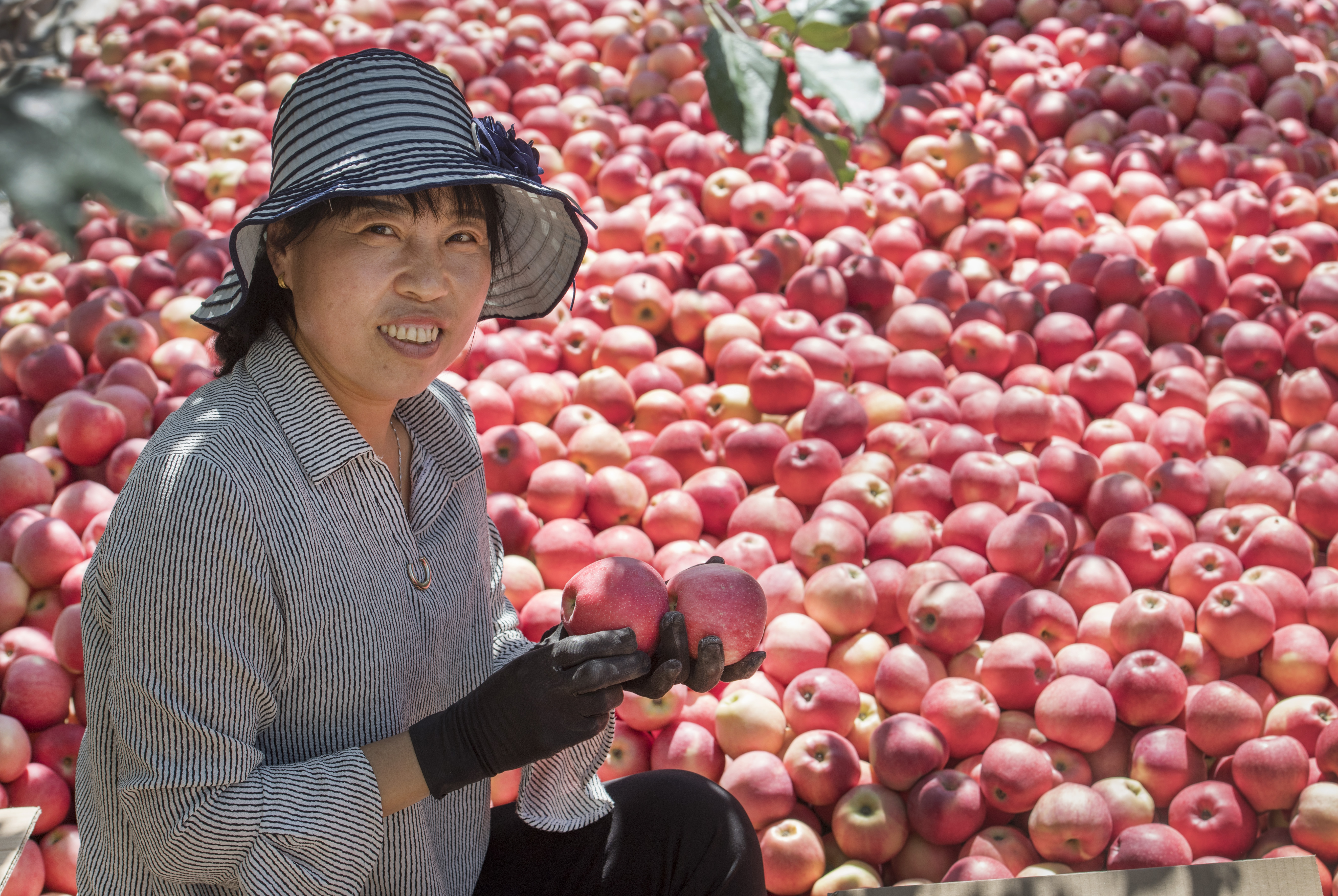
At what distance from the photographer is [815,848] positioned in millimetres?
2229

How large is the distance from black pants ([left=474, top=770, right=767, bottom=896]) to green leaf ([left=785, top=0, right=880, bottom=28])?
4.29 feet

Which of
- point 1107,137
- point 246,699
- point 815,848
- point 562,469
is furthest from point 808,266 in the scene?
point 246,699

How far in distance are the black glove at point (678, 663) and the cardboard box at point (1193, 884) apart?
0.52 m

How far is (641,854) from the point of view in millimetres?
1771

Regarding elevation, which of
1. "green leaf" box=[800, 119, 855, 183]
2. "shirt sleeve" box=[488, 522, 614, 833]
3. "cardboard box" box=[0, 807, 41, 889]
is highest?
"green leaf" box=[800, 119, 855, 183]

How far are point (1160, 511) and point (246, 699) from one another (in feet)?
7.65

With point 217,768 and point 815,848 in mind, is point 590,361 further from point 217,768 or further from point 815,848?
point 217,768

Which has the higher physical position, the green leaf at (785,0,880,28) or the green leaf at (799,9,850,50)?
the green leaf at (785,0,880,28)

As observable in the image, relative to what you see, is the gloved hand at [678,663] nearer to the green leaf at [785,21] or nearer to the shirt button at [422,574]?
the shirt button at [422,574]

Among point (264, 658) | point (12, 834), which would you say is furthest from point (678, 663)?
point (12, 834)

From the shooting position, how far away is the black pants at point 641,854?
174cm

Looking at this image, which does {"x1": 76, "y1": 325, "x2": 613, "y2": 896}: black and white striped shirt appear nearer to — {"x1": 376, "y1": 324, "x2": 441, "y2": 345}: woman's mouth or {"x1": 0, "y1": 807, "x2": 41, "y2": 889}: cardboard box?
{"x1": 376, "y1": 324, "x2": 441, "y2": 345}: woman's mouth

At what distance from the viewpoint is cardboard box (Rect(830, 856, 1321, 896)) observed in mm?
1768

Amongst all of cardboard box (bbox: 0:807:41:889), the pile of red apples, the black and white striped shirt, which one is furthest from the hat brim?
cardboard box (bbox: 0:807:41:889)
